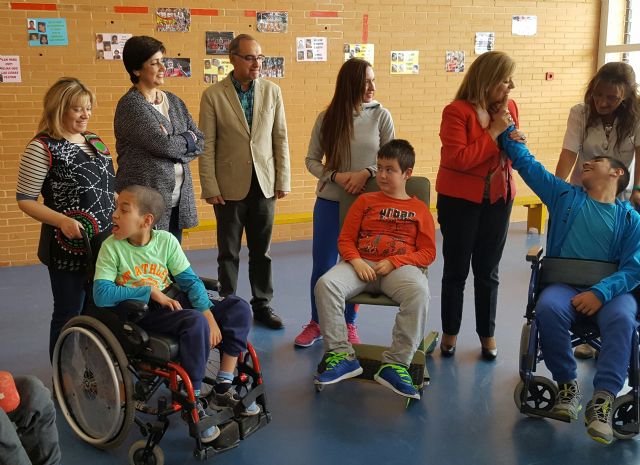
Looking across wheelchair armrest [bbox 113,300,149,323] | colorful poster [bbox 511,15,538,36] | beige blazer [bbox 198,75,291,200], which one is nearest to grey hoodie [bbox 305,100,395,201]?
beige blazer [bbox 198,75,291,200]

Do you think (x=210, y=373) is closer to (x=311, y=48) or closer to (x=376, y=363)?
(x=376, y=363)

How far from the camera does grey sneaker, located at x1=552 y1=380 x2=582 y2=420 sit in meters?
2.67

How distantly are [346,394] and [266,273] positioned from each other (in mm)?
1087

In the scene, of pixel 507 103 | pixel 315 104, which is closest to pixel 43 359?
pixel 507 103

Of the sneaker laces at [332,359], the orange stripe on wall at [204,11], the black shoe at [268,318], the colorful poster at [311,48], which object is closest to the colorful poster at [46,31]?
the orange stripe on wall at [204,11]

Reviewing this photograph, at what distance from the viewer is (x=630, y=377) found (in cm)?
260

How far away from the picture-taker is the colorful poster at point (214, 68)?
5.66 m

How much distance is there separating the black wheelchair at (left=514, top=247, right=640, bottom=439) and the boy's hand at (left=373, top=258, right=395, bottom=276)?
1.99 ft

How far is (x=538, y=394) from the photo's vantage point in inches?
110

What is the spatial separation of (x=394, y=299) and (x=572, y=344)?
0.76m

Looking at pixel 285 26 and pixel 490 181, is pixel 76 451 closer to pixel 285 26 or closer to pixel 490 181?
pixel 490 181

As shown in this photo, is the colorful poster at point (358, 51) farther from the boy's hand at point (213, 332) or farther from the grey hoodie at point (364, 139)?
the boy's hand at point (213, 332)

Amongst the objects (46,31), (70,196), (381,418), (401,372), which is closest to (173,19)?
(46,31)

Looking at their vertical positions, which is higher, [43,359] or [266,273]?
[266,273]
